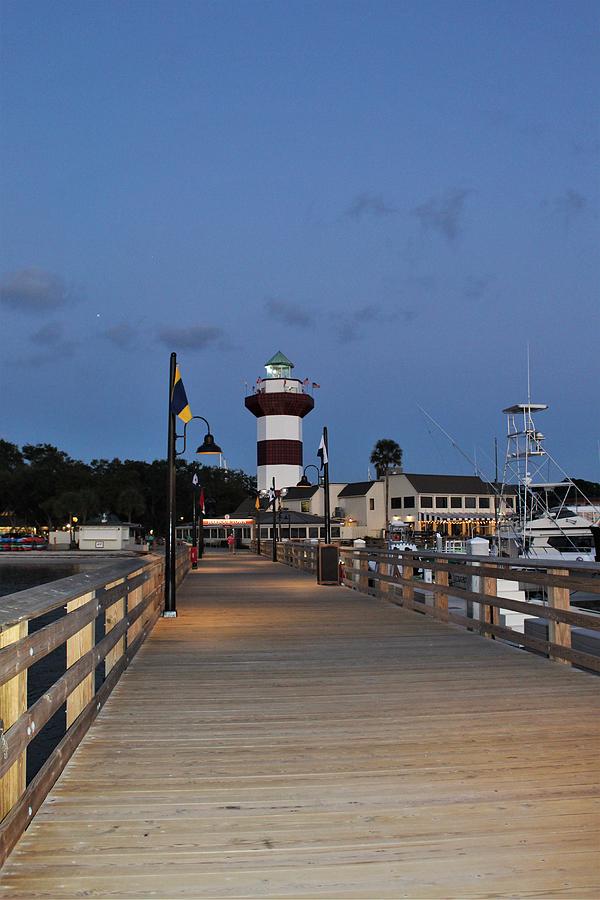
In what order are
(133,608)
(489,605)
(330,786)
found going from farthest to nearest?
1. (489,605)
2. (133,608)
3. (330,786)

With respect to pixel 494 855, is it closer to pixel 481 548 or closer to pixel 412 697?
pixel 412 697

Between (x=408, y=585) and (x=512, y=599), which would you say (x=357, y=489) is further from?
(x=512, y=599)

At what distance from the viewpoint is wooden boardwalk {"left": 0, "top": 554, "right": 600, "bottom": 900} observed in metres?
3.59

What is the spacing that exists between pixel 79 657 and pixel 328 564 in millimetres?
17047

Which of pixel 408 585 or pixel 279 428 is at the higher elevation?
pixel 279 428

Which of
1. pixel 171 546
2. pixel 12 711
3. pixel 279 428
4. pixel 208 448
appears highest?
pixel 279 428

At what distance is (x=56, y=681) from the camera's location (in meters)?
5.01

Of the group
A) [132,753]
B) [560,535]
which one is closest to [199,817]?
[132,753]

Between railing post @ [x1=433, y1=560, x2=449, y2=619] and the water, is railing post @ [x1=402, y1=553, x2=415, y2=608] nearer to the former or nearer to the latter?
railing post @ [x1=433, y1=560, x2=449, y2=619]

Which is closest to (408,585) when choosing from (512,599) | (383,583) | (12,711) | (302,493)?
(383,583)

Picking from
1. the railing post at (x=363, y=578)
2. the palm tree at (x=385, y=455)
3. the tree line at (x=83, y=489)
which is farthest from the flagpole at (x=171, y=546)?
the palm tree at (x=385, y=455)

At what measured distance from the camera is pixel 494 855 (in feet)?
12.5

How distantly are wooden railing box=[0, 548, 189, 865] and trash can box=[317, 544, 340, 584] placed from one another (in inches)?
563

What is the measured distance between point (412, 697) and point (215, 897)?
4.15 metres
